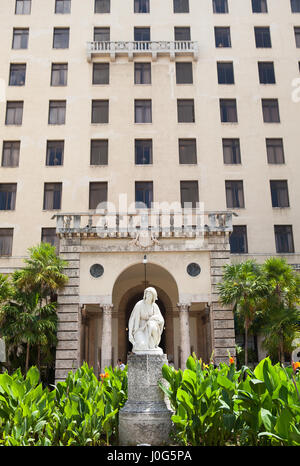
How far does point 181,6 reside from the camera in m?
31.0

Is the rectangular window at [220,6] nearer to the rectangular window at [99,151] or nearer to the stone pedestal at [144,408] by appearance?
the rectangular window at [99,151]

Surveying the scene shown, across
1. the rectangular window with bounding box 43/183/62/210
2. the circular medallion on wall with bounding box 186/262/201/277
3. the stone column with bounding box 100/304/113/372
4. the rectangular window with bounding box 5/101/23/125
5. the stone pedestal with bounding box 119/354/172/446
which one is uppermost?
the rectangular window with bounding box 5/101/23/125

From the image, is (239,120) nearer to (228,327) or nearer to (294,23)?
(294,23)

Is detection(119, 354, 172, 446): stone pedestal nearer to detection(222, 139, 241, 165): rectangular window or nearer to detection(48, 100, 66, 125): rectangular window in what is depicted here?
detection(222, 139, 241, 165): rectangular window

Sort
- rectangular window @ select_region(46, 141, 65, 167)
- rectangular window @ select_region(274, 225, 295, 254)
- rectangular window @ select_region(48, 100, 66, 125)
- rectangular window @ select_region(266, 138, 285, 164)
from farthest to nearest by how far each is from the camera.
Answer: rectangular window @ select_region(48, 100, 66, 125) < rectangular window @ select_region(266, 138, 285, 164) < rectangular window @ select_region(46, 141, 65, 167) < rectangular window @ select_region(274, 225, 295, 254)

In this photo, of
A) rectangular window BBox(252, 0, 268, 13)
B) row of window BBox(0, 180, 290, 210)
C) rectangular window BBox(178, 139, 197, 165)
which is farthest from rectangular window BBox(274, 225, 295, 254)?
rectangular window BBox(252, 0, 268, 13)

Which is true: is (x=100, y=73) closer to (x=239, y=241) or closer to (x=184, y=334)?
(x=239, y=241)

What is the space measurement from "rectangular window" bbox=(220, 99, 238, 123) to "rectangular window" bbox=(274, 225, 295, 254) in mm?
8067

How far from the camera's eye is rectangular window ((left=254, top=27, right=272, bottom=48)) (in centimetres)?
3036

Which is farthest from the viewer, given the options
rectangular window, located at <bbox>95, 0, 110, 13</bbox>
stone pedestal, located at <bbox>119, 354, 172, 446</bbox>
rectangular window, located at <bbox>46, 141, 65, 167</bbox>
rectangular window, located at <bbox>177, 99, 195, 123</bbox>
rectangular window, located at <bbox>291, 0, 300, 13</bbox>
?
rectangular window, located at <bbox>291, 0, 300, 13</bbox>

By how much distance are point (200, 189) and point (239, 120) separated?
5.84 metres

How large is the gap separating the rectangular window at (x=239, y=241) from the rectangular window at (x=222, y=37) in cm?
1391

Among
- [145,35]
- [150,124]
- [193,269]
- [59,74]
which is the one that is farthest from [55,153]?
[193,269]

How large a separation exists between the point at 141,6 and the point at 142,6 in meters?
0.07
